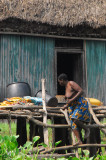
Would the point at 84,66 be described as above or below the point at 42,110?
above

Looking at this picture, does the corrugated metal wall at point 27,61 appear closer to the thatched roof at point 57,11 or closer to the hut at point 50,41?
Answer: the hut at point 50,41

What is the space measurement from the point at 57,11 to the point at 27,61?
A: 1852 millimetres

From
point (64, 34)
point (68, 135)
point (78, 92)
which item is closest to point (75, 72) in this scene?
point (64, 34)

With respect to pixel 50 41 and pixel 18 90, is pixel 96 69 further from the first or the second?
pixel 18 90

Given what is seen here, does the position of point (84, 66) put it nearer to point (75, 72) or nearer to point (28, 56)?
point (75, 72)

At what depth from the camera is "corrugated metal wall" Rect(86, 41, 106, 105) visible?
10.6 meters

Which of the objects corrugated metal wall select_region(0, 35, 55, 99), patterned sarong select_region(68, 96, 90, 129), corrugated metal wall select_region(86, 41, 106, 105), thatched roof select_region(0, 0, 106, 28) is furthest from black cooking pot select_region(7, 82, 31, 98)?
patterned sarong select_region(68, 96, 90, 129)

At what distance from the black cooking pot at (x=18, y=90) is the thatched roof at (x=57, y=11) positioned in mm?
1972

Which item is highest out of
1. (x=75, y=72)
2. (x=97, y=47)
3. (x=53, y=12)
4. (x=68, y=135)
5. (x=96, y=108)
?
(x=53, y=12)

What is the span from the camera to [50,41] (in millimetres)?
10281

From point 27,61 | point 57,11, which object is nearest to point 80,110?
point 27,61

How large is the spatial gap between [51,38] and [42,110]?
15.7ft

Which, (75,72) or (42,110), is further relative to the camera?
(75,72)

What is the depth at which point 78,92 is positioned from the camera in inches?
235
